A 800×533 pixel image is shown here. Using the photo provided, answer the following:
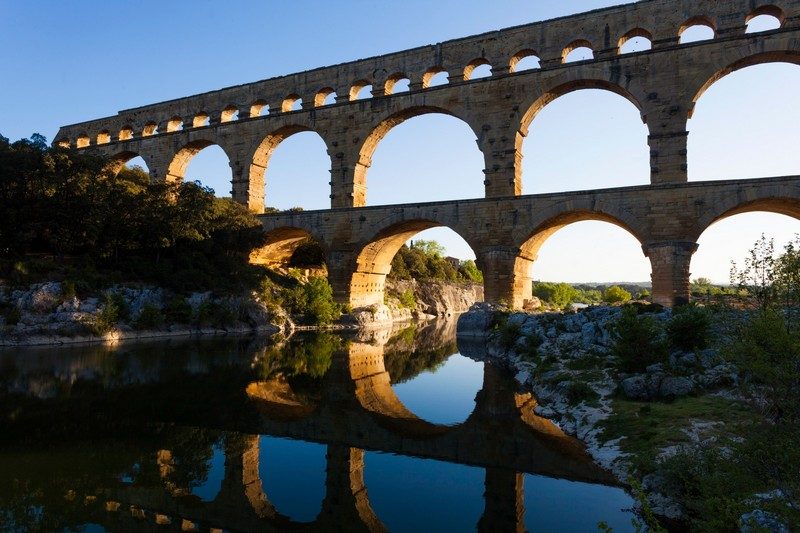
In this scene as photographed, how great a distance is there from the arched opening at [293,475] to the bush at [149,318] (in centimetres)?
1658

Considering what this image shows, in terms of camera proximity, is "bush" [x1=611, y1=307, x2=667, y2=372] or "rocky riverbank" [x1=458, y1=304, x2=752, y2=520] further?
"bush" [x1=611, y1=307, x2=667, y2=372]

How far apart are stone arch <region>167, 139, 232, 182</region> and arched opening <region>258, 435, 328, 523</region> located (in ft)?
96.4

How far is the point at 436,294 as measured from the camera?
2178 inches

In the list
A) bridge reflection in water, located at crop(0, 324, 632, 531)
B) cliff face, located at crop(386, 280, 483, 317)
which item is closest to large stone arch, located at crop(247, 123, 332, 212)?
cliff face, located at crop(386, 280, 483, 317)

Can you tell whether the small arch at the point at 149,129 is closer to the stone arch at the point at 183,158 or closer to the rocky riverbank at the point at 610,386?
the stone arch at the point at 183,158

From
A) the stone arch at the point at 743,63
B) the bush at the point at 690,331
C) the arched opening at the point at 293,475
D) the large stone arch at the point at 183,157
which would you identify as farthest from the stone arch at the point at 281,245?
the arched opening at the point at 293,475

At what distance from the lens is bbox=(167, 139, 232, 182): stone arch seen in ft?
112

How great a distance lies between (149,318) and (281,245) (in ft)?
36.6

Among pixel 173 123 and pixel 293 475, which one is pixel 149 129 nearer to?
pixel 173 123

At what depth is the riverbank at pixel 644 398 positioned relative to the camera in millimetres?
6366

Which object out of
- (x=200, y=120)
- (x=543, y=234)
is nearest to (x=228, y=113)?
(x=200, y=120)

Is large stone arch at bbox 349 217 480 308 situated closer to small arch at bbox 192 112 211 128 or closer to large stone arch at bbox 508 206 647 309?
large stone arch at bbox 508 206 647 309

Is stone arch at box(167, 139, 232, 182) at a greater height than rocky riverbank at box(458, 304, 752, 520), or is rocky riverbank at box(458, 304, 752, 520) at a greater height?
stone arch at box(167, 139, 232, 182)

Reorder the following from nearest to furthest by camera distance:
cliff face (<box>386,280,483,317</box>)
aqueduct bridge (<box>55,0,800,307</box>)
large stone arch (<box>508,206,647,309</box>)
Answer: aqueduct bridge (<box>55,0,800,307</box>) → large stone arch (<box>508,206,647,309</box>) → cliff face (<box>386,280,483,317</box>)
